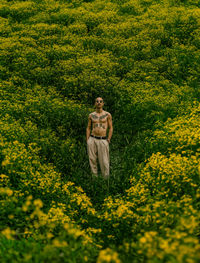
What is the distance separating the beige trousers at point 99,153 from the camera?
6160mm

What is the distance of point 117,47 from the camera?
40.8 ft

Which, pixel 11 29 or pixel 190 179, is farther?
pixel 11 29

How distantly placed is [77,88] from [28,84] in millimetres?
2211

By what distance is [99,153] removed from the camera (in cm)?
625

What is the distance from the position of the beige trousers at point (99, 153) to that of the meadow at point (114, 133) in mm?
291

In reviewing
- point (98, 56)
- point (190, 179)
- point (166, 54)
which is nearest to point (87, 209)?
point (190, 179)

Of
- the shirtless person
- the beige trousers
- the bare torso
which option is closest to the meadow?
the beige trousers

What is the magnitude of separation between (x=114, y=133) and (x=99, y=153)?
7.13ft

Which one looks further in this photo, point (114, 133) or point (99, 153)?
point (114, 133)

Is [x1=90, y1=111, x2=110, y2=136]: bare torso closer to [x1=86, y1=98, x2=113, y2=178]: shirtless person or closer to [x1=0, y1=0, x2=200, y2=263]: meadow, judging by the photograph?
[x1=86, y1=98, x2=113, y2=178]: shirtless person

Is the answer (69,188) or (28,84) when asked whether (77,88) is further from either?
(69,188)

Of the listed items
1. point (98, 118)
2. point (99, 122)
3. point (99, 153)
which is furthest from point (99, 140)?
point (98, 118)

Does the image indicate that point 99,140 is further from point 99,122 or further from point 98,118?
point 98,118

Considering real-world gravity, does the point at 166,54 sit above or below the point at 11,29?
below
